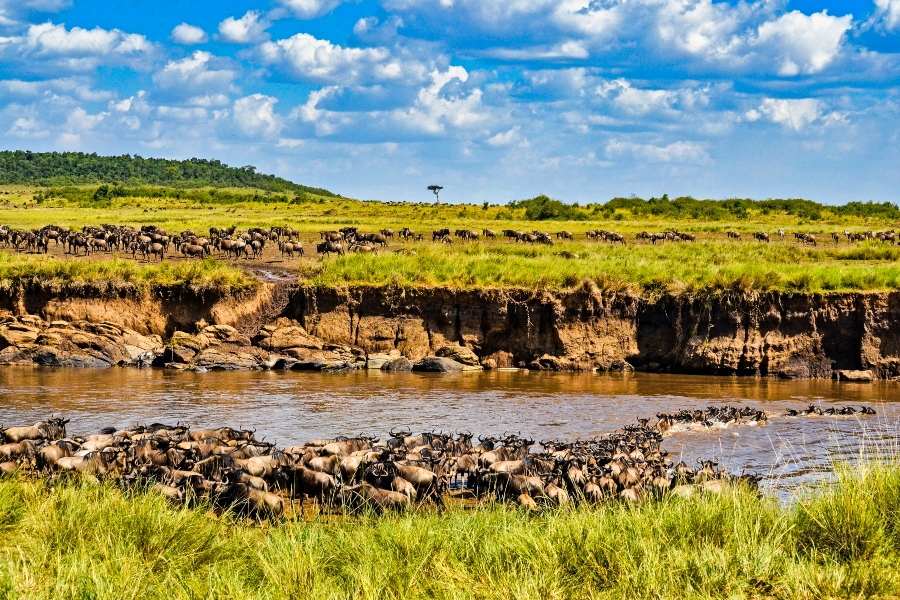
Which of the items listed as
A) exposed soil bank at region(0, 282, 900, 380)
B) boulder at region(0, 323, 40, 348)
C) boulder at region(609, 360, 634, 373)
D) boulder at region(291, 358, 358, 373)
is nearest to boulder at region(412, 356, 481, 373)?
exposed soil bank at region(0, 282, 900, 380)

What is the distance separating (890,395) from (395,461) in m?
16.1

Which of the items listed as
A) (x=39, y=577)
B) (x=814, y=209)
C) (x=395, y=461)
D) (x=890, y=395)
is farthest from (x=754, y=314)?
(x=814, y=209)

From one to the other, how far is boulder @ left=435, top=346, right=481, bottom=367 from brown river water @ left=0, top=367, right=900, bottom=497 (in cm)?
100

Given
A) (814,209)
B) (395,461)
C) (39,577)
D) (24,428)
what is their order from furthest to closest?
(814,209) < (24,428) < (395,461) < (39,577)

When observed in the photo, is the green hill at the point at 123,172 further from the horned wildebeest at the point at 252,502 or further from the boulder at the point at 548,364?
the horned wildebeest at the point at 252,502

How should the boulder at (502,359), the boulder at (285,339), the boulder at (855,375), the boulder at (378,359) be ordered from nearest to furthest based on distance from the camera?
the boulder at (855,375)
the boulder at (378,359)
the boulder at (285,339)
the boulder at (502,359)

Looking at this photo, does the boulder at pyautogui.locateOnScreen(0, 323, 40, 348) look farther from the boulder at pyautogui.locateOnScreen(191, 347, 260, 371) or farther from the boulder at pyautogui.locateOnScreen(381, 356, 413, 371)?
the boulder at pyautogui.locateOnScreen(381, 356, 413, 371)

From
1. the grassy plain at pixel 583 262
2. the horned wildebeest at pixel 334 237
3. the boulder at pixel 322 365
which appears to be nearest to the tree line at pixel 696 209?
the grassy plain at pixel 583 262

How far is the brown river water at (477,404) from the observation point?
1625 cm

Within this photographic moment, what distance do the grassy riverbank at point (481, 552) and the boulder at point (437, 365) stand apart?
17094 mm

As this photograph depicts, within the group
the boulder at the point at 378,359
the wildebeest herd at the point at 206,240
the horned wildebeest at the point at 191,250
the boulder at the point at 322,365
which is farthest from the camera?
the wildebeest herd at the point at 206,240

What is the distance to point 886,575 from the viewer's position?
738 cm

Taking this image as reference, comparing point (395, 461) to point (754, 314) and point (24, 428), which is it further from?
point (754, 314)

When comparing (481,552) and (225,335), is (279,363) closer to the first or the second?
(225,335)
